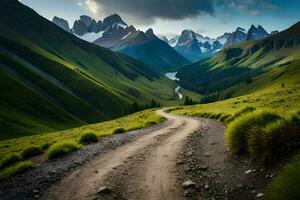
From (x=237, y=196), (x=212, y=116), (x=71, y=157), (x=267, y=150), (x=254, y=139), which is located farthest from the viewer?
(x=212, y=116)

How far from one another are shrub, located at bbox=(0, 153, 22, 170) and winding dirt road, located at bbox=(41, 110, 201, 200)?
17.5ft

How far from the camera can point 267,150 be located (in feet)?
44.5

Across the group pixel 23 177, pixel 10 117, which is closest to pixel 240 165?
pixel 23 177

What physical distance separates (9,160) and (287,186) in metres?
17.4

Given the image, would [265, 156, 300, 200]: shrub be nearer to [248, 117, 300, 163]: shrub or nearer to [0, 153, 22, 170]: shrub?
[248, 117, 300, 163]: shrub

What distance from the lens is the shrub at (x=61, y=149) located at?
2177 cm

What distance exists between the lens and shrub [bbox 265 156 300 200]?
861cm

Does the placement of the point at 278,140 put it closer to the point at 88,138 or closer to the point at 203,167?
the point at 203,167

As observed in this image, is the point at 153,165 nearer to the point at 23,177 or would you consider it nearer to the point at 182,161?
the point at 182,161

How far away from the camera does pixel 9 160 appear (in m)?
21.3

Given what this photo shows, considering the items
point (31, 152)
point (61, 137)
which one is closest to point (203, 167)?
point (31, 152)

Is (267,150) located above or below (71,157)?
above

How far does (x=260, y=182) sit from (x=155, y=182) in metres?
4.41

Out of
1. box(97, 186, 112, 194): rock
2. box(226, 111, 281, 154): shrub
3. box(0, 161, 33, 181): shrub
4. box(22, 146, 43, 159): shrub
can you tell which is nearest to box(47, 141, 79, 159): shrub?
box(22, 146, 43, 159): shrub
